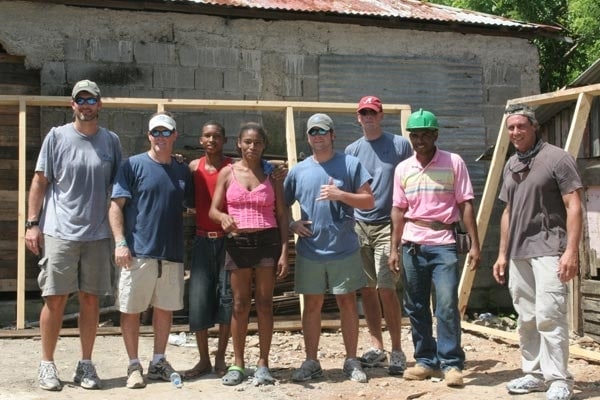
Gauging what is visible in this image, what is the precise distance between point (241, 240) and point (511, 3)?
11561 mm

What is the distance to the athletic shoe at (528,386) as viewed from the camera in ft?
18.0

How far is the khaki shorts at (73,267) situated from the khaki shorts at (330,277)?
1.37m

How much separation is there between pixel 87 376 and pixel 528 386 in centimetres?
296

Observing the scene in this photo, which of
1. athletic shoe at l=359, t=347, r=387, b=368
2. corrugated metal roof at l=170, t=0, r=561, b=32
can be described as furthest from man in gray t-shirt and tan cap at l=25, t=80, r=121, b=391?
Result: corrugated metal roof at l=170, t=0, r=561, b=32

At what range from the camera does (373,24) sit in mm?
9688

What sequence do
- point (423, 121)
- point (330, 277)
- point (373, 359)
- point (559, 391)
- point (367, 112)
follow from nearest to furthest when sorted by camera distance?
point (559, 391), point (423, 121), point (330, 277), point (367, 112), point (373, 359)

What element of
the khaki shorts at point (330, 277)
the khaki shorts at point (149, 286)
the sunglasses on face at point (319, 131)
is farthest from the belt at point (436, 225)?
the khaki shorts at point (149, 286)

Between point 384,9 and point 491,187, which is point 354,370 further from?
point 384,9

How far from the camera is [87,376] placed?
18.6 ft

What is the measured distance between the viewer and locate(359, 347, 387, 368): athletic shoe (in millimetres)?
6402

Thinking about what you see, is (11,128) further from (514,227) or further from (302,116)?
(514,227)

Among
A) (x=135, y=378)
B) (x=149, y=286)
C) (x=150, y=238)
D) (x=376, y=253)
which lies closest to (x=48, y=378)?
(x=135, y=378)

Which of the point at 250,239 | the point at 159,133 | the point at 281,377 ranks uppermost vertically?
the point at 159,133

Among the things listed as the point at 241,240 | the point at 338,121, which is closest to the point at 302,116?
the point at 338,121
